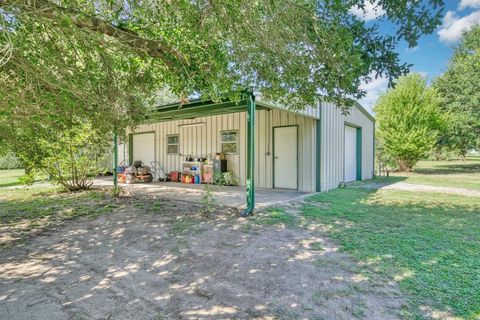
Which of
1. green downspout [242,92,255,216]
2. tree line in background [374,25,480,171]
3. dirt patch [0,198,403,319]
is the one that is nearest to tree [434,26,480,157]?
tree line in background [374,25,480,171]

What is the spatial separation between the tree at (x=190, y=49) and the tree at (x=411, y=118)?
1212cm

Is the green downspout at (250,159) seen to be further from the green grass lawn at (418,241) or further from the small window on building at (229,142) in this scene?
the small window on building at (229,142)

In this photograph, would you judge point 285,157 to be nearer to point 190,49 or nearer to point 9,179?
point 190,49

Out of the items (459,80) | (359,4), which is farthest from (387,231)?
(459,80)

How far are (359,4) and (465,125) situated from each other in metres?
17.2

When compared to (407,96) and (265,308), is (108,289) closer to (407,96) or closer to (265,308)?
(265,308)

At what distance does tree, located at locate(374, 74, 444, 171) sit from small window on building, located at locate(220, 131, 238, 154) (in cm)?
930

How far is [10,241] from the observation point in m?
3.94

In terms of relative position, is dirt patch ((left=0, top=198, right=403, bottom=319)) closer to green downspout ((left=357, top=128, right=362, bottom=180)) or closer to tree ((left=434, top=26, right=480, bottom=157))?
green downspout ((left=357, top=128, right=362, bottom=180))

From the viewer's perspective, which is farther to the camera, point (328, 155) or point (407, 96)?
point (407, 96)

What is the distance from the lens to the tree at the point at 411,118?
13.8 meters

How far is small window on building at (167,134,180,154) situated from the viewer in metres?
11.4

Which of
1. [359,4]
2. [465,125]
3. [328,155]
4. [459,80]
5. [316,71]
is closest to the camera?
[359,4]

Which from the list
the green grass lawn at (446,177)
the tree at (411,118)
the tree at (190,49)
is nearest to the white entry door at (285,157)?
the tree at (190,49)
